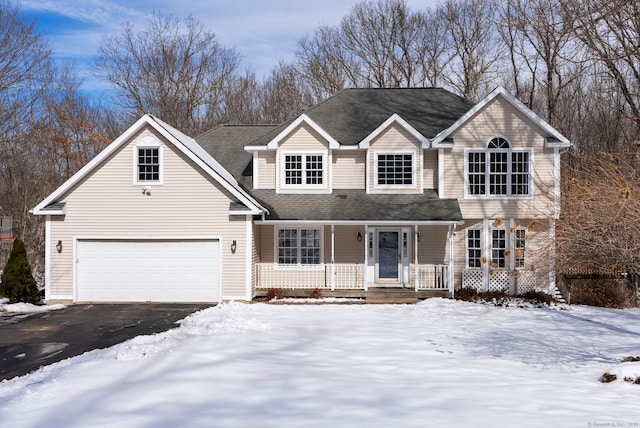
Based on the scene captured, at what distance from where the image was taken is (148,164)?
17.7 metres

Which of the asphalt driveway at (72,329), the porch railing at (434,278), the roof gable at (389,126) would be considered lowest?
the asphalt driveway at (72,329)

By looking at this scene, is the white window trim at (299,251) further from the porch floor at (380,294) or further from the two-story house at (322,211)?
the porch floor at (380,294)

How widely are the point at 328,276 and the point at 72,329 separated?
8.57m

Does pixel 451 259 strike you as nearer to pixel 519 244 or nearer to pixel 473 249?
pixel 473 249

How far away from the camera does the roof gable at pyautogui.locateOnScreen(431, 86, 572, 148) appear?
60.9ft

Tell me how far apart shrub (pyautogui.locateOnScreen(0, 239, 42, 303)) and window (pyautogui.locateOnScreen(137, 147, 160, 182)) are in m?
4.70

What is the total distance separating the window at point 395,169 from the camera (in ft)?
64.1

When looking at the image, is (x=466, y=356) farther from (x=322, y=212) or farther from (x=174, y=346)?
(x=322, y=212)

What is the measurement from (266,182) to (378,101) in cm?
616

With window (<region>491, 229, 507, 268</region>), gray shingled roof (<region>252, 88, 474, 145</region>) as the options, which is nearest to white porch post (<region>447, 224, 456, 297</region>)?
window (<region>491, 229, 507, 268</region>)

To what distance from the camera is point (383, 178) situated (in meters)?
19.6

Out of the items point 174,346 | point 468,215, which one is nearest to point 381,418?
point 174,346

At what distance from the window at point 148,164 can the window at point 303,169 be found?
4.64 m

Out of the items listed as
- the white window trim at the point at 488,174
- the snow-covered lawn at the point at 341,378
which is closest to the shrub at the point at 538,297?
the white window trim at the point at 488,174
